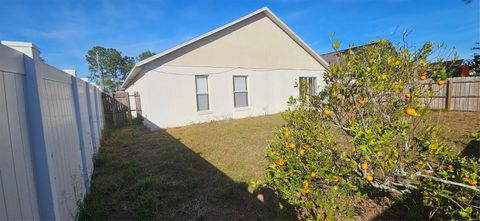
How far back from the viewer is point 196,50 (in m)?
9.45

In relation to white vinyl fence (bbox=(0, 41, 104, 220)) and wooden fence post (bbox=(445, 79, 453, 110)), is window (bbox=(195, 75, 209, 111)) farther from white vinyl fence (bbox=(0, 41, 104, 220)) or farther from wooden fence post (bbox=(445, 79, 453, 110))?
wooden fence post (bbox=(445, 79, 453, 110))

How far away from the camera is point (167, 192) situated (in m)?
3.34

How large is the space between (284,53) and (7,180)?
39.6 ft

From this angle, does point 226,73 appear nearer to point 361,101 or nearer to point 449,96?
point 361,101

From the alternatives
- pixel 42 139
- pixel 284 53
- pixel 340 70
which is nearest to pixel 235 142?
pixel 340 70

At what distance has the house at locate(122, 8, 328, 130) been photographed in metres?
8.84

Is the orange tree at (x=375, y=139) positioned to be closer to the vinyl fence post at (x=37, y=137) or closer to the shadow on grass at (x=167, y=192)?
the shadow on grass at (x=167, y=192)

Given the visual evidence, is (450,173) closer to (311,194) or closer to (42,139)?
(311,194)

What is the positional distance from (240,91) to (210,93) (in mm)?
1730

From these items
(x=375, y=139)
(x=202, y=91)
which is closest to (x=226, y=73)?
(x=202, y=91)

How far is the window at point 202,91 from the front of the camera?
381 inches

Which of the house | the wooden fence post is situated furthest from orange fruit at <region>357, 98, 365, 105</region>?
the wooden fence post

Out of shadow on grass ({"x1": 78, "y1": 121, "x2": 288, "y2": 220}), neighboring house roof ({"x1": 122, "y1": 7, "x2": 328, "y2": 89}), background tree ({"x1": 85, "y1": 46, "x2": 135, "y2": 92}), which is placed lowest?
shadow on grass ({"x1": 78, "y1": 121, "x2": 288, "y2": 220})

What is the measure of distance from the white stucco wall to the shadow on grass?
12.8 ft
